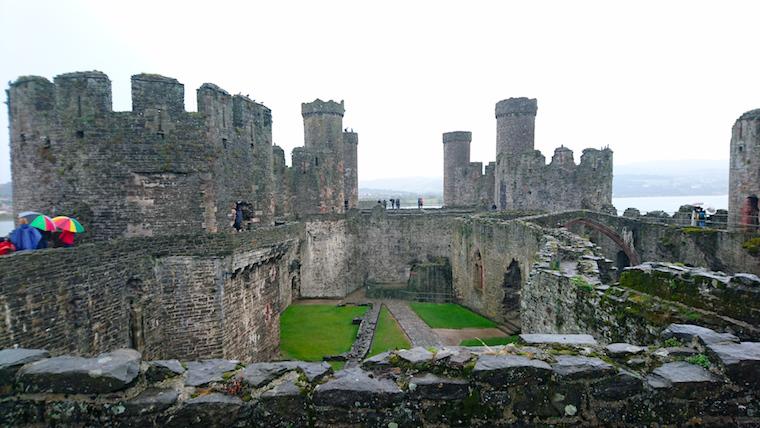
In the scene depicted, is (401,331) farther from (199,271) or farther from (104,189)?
(104,189)

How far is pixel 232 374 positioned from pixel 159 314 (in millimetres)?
8340

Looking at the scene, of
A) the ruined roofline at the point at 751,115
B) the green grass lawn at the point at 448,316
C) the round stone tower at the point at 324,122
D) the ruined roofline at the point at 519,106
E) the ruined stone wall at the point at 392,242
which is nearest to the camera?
the ruined roofline at the point at 751,115

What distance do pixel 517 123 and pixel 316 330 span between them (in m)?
22.9

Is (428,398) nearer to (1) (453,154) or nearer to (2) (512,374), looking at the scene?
(2) (512,374)

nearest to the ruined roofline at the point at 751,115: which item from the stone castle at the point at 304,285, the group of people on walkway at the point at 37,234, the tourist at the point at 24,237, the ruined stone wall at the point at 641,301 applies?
the stone castle at the point at 304,285

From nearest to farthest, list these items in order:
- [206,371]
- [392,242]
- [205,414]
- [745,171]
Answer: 1. [205,414]
2. [206,371]
3. [745,171]
4. [392,242]

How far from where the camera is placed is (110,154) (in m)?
10.8

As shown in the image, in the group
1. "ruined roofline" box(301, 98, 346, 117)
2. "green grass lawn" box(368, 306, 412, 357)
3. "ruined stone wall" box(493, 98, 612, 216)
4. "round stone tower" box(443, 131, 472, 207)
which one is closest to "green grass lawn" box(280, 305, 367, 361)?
"green grass lawn" box(368, 306, 412, 357)

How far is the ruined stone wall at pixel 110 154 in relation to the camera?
10797 millimetres

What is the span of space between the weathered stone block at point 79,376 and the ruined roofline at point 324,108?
2630 centimetres

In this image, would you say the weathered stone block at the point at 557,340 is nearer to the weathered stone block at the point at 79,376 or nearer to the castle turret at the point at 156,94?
the weathered stone block at the point at 79,376

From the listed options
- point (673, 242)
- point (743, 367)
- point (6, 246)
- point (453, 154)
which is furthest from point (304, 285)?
point (743, 367)

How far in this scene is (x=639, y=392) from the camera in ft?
11.4

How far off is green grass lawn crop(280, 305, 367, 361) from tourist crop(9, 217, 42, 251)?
7893 mm
